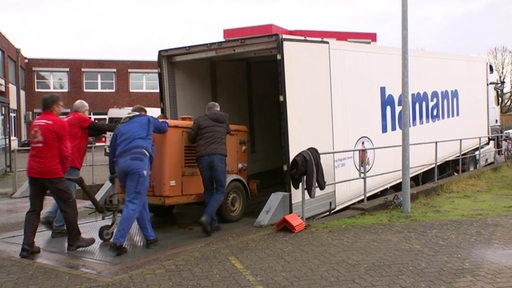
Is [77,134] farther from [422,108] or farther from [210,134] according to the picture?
[422,108]

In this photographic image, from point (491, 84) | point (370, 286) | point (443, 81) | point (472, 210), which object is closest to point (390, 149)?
point (472, 210)

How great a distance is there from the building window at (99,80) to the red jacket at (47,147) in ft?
122

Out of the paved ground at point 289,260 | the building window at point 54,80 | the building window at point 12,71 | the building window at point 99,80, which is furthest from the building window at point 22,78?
the paved ground at point 289,260

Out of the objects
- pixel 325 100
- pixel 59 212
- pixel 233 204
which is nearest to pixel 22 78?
pixel 59 212

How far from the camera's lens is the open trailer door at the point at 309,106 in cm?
673

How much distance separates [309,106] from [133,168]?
9.20 feet

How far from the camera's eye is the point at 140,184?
5457 mm

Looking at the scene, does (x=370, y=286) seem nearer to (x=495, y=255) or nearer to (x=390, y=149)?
(x=495, y=255)

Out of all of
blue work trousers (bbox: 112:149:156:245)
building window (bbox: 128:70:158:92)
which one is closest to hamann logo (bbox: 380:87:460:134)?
blue work trousers (bbox: 112:149:156:245)

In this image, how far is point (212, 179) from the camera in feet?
20.9

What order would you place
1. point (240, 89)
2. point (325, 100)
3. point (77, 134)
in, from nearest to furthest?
1. point (77, 134)
2. point (325, 100)
3. point (240, 89)

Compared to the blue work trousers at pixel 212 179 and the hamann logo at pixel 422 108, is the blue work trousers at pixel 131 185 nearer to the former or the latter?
the blue work trousers at pixel 212 179

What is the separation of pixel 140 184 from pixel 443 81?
8.34 m

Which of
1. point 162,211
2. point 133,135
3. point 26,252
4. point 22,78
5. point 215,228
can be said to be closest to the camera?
point 26,252
